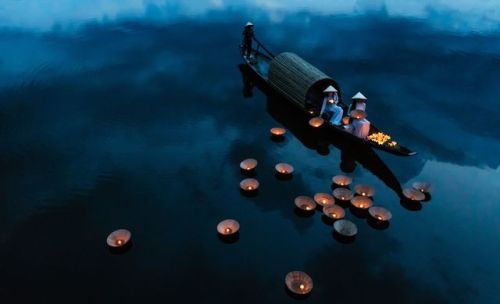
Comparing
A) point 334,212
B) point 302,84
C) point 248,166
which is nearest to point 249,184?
point 248,166

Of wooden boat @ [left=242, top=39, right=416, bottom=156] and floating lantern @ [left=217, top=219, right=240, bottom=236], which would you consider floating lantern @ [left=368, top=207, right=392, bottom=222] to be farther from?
floating lantern @ [left=217, top=219, right=240, bottom=236]

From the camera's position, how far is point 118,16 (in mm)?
45344

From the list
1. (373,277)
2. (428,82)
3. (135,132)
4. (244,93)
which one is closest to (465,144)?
(428,82)

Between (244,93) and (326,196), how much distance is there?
1473 centimetres

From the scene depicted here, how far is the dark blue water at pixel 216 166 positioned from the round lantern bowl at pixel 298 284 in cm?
64

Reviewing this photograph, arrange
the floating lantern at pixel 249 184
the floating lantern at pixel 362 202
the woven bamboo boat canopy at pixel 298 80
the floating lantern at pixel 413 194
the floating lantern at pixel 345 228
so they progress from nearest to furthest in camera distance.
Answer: the floating lantern at pixel 345 228 < the floating lantern at pixel 362 202 < the floating lantern at pixel 413 194 < the floating lantern at pixel 249 184 < the woven bamboo boat canopy at pixel 298 80

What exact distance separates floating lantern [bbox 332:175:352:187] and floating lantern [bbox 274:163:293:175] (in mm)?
2625

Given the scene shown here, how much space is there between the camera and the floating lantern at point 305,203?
19.6m

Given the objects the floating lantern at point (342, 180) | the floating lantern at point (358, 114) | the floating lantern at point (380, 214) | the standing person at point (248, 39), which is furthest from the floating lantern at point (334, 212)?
the standing person at point (248, 39)

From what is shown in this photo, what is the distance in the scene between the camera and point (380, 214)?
19125 millimetres

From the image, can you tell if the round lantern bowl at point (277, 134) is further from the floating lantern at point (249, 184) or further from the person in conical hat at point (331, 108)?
the floating lantern at point (249, 184)

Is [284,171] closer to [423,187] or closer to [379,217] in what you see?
[379,217]

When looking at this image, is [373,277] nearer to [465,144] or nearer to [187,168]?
[187,168]

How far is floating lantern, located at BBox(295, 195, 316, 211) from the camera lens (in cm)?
1958
